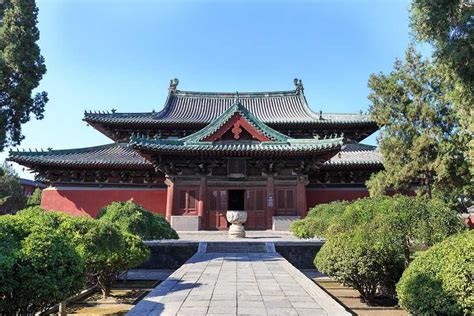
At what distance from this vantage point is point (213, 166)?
2167 centimetres

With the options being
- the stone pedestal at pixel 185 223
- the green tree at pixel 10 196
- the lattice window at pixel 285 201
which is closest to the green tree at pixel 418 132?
the lattice window at pixel 285 201

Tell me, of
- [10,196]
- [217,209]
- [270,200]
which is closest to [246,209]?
[270,200]

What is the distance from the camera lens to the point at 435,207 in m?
7.65

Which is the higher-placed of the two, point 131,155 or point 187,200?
point 131,155

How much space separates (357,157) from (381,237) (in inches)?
656

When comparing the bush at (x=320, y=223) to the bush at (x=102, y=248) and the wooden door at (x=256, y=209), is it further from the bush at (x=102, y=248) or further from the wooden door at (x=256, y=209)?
the bush at (x=102, y=248)

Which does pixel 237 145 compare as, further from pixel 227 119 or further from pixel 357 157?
pixel 357 157

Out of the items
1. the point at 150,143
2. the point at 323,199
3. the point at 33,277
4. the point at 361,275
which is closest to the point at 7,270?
the point at 33,277

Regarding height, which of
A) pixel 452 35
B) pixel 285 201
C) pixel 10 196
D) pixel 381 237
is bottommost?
pixel 381 237

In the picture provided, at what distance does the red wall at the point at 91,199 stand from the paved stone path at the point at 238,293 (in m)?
13.2

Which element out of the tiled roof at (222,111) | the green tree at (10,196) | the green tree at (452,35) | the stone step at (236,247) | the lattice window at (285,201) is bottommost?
the stone step at (236,247)

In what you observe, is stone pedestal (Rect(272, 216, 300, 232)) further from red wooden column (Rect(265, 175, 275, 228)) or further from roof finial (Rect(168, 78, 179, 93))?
roof finial (Rect(168, 78, 179, 93))

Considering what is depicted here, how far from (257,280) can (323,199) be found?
15799 mm

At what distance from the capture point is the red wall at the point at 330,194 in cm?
2341
